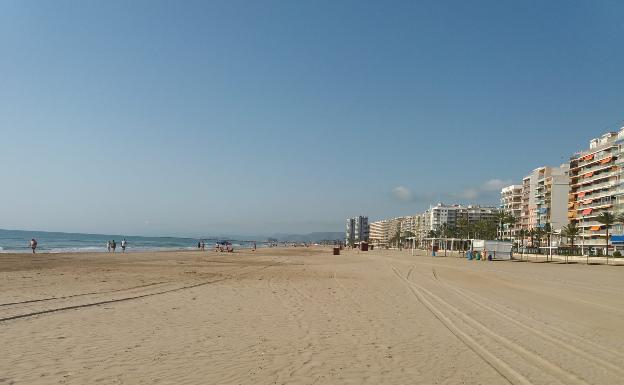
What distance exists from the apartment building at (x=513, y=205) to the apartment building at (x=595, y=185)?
35.2 m

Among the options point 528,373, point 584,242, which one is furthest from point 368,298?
point 584,242

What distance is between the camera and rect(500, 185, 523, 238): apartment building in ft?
521

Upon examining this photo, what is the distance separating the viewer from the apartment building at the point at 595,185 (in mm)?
101000

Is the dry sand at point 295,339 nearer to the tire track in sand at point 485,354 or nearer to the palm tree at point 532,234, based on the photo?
the tire track in sand at point 485,354

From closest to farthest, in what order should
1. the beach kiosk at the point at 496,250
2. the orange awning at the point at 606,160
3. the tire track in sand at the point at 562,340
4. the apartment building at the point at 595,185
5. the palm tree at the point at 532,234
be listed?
the tire track in sand at the point at 562,340, the beach kiosk at the point at 496,250, the apartment building at the point at 595,185, the orange awning at the point at 606,160, the palm tree at the point at 532,234

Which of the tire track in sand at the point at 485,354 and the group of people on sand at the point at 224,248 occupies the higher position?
the tire track in sand at the point at 485,354

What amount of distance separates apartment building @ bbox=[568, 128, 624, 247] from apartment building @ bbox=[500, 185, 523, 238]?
35160 millimetres

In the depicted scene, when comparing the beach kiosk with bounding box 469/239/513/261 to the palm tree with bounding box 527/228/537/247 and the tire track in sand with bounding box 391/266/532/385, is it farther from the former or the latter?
the tire track in sand with bounding box 391/266/532/385

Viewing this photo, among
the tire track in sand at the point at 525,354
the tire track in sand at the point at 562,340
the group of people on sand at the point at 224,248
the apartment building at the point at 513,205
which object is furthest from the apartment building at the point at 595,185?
the tire track in sand at the point at 525,354

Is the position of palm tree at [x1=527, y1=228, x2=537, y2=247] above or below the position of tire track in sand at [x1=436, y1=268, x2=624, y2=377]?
above

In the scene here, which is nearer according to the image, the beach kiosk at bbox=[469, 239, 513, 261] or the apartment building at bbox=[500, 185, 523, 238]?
the beach kiosk at bbox=[469, 239, 513, 261]

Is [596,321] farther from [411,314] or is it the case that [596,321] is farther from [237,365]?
[237,365]

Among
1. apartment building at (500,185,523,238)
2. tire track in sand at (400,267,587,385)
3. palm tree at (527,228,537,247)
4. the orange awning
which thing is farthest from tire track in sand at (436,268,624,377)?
apartment building at (500,185,523,238)

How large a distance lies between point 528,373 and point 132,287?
14.1 metres
